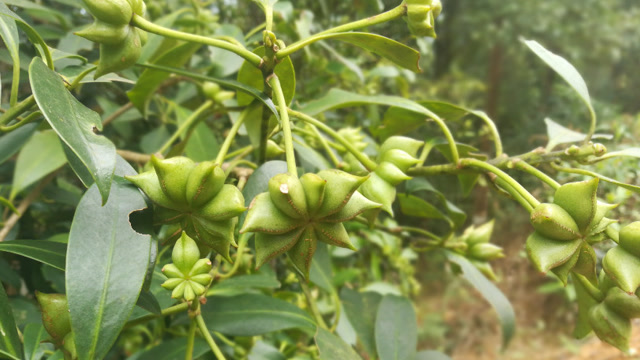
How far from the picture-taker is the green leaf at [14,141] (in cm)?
68

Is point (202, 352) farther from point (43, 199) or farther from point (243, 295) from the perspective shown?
point (43, 199)

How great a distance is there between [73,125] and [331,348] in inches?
18.2

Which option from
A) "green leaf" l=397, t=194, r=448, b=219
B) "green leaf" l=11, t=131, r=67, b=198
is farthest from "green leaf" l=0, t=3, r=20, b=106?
"green leaf" l=397, t=194, r=448, b=219

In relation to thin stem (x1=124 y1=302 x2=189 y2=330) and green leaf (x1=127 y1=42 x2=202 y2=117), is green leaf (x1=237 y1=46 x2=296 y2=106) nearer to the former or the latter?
green leaf (x1=127 y1=42 x2=202 y2=117)

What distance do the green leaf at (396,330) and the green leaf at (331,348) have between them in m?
0.12

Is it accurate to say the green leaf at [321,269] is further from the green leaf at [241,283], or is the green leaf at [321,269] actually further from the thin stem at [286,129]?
the thin stem at [286,129]

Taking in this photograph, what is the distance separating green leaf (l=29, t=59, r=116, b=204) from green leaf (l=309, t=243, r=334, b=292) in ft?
1.72

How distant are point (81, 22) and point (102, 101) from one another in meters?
0.35

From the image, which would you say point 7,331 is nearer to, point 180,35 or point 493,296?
point 180,35

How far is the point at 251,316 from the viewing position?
74cm

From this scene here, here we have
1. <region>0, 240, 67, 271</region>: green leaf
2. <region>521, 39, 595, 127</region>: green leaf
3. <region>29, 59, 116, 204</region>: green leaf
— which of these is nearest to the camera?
<region>29, 59, 116, 204</region>: green leaf

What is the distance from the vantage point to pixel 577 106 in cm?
222

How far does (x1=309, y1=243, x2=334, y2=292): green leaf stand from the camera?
89 centimetres

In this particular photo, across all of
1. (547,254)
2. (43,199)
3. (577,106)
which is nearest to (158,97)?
(43,199)
